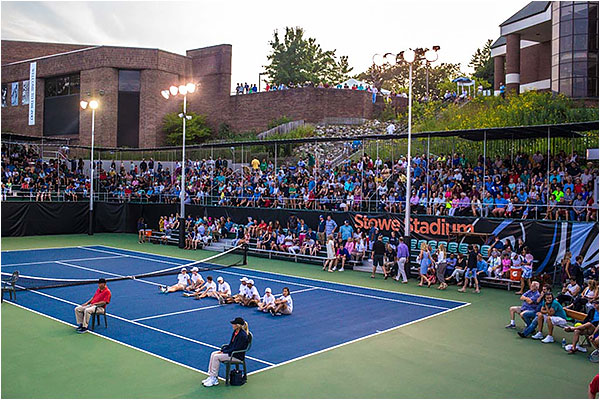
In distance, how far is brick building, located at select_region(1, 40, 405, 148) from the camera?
5406 cm

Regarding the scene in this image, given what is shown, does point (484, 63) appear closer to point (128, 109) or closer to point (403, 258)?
point (128, 109)

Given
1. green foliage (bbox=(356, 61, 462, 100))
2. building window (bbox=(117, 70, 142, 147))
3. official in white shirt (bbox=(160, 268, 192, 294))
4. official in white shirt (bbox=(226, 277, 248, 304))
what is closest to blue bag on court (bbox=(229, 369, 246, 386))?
official in white shirt (bbox=(226, 277, 248, 304))

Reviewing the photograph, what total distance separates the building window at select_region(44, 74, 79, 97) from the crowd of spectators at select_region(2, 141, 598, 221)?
41.3 ft

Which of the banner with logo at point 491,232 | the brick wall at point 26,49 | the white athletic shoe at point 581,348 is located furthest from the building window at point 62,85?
the white athletic shoe at point 581,348

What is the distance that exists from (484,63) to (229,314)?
233 feet

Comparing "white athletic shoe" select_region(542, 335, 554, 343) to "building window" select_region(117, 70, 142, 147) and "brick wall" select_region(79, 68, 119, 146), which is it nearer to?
"building window" select_region(117, 70, 142, 147)

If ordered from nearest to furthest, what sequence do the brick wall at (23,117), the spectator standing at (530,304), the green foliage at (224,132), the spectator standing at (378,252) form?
the spectator standing at (530,304) → the spectator standing at (378,252) → the green foliage at (224,132) → the brick wall at (23,117)

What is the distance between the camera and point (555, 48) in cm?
4569

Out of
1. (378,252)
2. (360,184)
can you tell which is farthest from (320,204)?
(378,252)

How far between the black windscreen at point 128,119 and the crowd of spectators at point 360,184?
328 inches

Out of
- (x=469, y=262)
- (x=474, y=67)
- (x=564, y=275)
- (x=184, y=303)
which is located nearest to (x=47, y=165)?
(x=184, y=303)

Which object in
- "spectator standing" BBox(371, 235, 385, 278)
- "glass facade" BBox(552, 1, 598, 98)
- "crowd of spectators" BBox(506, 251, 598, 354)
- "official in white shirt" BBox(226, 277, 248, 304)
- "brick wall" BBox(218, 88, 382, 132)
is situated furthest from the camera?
"brick wall" BBox(218, 88, 382, 132)

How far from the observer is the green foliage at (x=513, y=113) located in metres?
38.7

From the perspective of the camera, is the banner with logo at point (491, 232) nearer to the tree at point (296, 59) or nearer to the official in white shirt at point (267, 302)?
the official in white shirt at point (267, 302)
